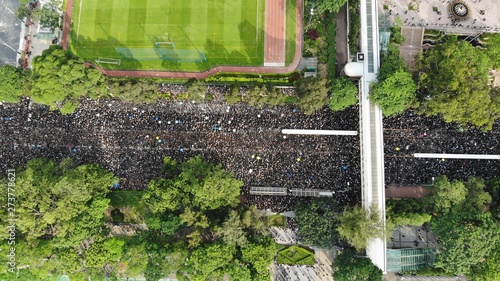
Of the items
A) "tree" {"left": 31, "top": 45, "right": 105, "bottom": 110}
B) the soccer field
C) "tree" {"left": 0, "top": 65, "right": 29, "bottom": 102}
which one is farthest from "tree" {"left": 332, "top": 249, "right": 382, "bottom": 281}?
"tree" {"left": 0, "top": 65, "right": 29, "bottom": 102}

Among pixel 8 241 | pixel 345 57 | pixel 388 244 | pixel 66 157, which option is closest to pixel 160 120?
Result: pixel 66 157

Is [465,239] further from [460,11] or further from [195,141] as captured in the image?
[195,141]

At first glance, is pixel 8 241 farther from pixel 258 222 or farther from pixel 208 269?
pixel 258 222

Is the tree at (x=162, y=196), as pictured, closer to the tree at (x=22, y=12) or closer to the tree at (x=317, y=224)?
the tree at (x=317, y=224)

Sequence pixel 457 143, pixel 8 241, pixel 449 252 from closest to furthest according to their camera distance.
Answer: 1. pixel 449 252
2. pixel 8 241
3. pixel 457 143

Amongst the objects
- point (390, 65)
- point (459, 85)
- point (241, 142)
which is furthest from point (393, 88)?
point (241, 142)

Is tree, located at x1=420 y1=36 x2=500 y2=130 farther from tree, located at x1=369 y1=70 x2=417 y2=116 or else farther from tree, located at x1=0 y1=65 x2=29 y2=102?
tree, located at x1=0 y1=65 x2=29 y2=102
